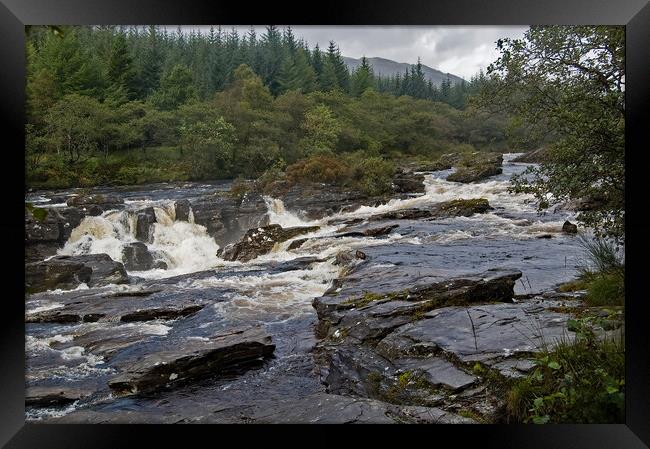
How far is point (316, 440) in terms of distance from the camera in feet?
11.0

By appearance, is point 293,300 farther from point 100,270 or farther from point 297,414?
point 100,270

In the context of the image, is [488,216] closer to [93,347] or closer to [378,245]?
[378,245]

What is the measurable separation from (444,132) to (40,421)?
3.27 m

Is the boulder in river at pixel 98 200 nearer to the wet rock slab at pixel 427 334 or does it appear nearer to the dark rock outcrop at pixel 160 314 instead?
the dark rock outcrop at pixel 160 314

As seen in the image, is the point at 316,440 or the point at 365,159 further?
the point at 365,159

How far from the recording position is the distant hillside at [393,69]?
3789mm

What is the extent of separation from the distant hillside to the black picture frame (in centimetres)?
51

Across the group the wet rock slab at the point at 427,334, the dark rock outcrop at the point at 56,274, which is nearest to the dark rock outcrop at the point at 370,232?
the wet rock slab at the point at 427,334

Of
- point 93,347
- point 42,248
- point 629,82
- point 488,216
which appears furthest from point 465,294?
point 42,248

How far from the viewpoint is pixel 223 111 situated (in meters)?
3.90

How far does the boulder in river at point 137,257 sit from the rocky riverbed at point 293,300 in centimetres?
1

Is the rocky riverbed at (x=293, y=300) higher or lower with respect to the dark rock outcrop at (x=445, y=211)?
lower
